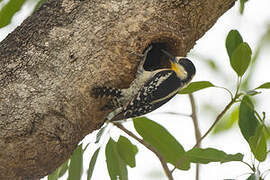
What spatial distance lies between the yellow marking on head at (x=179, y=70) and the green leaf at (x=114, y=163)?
745mm

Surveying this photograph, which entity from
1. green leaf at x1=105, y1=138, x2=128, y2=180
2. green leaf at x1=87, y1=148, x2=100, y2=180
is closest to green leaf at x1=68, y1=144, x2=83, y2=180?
green leaf at x1=87, y1=148, x2=100, y2=180

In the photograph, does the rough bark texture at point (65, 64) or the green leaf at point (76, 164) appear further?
the green leaf at point (76, 164)

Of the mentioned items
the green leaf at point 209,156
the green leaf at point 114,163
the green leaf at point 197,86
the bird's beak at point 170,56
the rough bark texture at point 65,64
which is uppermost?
the rough bark texture at point 65,64

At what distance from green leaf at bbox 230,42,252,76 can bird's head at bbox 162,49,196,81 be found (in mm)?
523

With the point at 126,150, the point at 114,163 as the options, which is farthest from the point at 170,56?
the point at 114,163

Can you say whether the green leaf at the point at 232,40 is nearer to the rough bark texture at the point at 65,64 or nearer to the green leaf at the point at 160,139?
the rough bark texture at the point at 65,64

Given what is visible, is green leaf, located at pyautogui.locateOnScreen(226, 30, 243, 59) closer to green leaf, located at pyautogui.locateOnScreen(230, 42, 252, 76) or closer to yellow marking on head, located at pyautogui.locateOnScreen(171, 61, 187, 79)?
green leaf, located at pyautogui.locateOnScreen(230, 42, 252, 76)

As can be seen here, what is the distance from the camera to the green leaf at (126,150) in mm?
3889

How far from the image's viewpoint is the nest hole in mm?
4008

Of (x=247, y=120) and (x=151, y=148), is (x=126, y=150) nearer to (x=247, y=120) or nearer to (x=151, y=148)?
(x=151, y=148)

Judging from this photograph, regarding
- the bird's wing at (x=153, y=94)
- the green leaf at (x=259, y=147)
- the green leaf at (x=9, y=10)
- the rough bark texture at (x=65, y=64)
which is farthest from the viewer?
the bird's wing at (x=153, y=94)

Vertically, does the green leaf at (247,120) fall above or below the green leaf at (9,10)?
below

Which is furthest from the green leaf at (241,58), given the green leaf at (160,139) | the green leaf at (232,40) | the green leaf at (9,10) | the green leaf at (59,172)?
the green leaf at (9,10)

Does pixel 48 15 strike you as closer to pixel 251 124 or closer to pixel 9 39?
pixel 9 39
